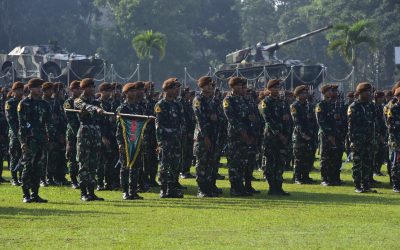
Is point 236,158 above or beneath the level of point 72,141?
beneath

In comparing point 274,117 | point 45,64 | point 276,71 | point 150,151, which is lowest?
point 150,151

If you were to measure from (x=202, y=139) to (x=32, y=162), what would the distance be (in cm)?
291

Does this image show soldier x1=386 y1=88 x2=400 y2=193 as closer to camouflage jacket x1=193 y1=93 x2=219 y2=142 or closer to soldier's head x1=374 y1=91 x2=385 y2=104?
camouflage jacket x1=193 y1=93 x2=219 y2=142

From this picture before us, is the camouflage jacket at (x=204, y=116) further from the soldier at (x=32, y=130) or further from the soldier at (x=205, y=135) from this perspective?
Result: the soldier at (x=32, y=130)

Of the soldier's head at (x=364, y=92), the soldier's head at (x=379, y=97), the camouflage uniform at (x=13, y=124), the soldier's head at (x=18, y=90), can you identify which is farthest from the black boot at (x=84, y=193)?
the soldier's head at (x=379, y=97)

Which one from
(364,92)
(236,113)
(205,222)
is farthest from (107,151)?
(205,222)

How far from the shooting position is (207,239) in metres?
11.2

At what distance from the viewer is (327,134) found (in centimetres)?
1895

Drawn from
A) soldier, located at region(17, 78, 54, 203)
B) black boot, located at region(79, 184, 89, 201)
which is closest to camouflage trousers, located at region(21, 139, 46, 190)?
soldier, located at region(17, 78, 54, 203)

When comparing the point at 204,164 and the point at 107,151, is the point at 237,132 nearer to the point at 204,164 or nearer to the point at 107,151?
the point at 204,164

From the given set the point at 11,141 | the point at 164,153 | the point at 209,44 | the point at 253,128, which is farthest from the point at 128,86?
the point at 209,44

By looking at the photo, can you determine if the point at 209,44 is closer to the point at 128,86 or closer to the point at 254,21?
the point at 254,21

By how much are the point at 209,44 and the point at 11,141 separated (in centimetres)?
6145

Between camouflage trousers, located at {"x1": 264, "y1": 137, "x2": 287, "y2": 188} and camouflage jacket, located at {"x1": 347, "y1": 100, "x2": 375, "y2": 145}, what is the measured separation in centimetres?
126
